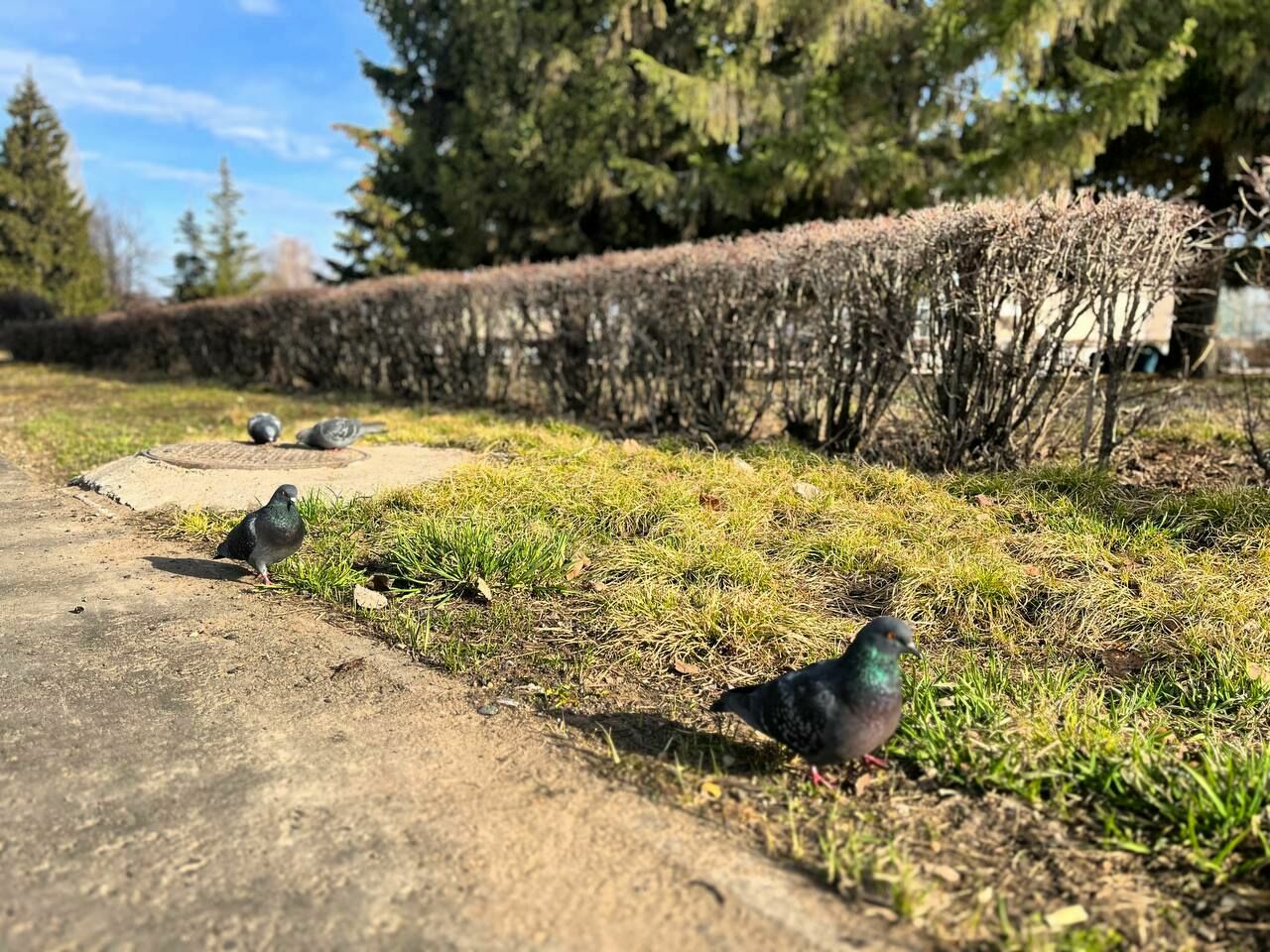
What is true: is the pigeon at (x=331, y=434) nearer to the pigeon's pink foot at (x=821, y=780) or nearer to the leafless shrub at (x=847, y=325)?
the leafless shrub at (x=847, y=325)

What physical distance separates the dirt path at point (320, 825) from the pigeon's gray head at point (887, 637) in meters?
0.64

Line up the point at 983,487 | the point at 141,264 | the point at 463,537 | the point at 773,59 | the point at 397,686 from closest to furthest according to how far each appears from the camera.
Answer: the point at 397,686 → the point at 463,537 → the point at 983,487 → the point at 773,59 → the point at 141,264

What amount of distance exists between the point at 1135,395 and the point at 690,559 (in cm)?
419

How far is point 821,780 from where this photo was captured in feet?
7.72

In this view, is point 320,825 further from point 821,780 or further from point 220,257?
point 220,257

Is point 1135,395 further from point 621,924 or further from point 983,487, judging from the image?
point 621,924

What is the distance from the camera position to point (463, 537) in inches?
155

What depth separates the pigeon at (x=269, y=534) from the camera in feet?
12.3

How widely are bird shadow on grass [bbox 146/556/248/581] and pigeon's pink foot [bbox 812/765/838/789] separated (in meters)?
3.07

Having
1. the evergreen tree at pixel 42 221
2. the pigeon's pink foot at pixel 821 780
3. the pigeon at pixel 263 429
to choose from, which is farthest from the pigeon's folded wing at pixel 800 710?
the evergreen tree at pixel 42 221

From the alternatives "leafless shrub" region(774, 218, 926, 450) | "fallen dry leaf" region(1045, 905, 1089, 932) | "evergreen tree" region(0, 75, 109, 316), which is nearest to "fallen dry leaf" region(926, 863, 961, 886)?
"fallen dry leaf" region(1045, 905, 1089, 932)

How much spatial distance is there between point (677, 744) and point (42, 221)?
156 feet

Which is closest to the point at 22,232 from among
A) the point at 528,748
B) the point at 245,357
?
the point at 245,357

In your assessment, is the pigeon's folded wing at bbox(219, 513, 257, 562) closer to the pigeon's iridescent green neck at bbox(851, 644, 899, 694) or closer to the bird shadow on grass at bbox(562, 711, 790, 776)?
the bird shadow on grass at bbox(562, 711, 790, 776)
